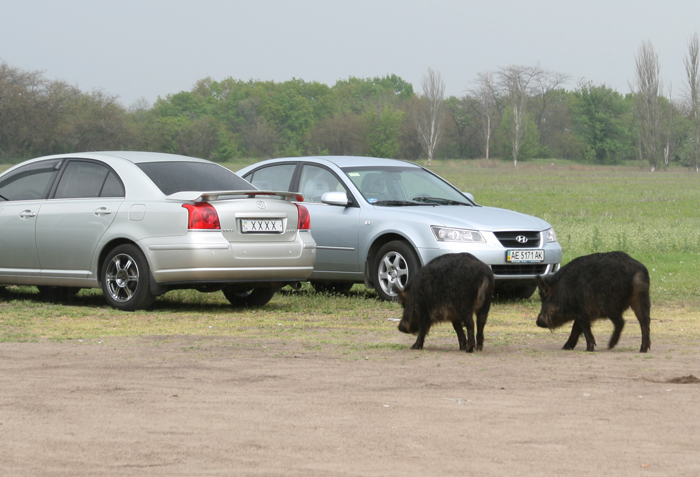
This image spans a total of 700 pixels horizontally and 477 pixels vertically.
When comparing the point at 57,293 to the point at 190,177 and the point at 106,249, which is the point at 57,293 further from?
the point at 190,177

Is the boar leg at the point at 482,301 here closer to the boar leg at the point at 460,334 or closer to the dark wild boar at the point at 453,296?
the dark wild boar at the point at 453,296

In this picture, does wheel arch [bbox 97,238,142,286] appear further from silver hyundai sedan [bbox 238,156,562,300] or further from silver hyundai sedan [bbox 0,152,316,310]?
silver hyundai sedan [bbox 238,156,562,300]

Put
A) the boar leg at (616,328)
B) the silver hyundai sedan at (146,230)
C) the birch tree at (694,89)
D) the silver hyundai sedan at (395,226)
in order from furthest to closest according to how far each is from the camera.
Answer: the birch tree at (694,89), the silver hyundai sedan at (395,226), the silver hyundai sedan at (146,230), the boar leg at (616,328)

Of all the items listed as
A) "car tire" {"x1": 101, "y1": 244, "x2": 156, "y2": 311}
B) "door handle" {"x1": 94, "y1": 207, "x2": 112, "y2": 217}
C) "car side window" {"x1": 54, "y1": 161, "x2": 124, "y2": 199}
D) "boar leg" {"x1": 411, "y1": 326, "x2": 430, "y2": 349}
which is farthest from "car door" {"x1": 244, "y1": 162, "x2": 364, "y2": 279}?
"boar leg" {"x1": 411, "y1": 326, "x2": 430, "y2": 349}

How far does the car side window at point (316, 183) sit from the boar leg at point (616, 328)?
16.7 feet

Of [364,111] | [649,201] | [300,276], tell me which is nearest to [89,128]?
[649,201]

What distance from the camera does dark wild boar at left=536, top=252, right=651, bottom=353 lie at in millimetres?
7391

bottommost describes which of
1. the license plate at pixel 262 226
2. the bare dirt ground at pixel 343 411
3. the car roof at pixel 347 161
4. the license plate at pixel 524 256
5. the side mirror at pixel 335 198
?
the bare dirt ground at pixel 343 411

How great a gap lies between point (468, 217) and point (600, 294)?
3.81 m

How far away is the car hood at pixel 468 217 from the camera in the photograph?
36.0 feet

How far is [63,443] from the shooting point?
451 centimetres

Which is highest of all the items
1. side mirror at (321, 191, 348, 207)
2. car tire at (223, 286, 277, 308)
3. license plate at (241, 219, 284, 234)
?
side mirror at (321, 191, 348, 207)

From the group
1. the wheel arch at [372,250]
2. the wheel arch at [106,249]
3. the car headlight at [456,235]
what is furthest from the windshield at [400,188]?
the wheel arch at [106,249]

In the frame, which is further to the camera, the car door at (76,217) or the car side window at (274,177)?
the car side window at (274,177)
